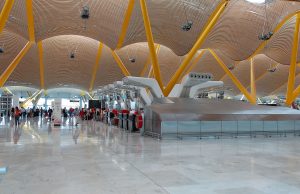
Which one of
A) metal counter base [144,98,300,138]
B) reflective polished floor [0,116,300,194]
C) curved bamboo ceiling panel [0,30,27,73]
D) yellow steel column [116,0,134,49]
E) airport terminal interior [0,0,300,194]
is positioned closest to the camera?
reflective polished floor [0,116,300,194]

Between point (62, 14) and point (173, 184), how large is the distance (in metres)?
23.7

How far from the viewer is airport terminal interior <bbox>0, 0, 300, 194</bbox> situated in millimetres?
6883

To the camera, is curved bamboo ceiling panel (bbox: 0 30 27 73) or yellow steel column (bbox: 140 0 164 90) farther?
curved bamboo ceiling panel (bbox: 0 30 27 73)

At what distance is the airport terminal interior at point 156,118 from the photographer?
6883mm

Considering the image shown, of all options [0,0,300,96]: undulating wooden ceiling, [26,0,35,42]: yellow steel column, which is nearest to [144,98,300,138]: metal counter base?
[0,0,300,96]: undulating wooden ceiling

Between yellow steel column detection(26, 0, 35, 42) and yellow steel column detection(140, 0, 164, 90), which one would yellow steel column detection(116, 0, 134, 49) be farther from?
yellow steel column detection(26, 0, 35, 42)

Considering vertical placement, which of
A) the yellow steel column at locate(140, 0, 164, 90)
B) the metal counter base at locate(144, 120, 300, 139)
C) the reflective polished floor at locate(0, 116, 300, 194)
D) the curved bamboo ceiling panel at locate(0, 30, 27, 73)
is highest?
the curved bamboo ceiling panel at locate(0, 30, 27, 73)

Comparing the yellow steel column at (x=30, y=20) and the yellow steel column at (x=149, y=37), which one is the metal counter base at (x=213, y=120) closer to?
the yellow steel column at (x=149, y=37)

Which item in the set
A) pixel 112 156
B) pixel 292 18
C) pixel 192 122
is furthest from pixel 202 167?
pixel 292 18

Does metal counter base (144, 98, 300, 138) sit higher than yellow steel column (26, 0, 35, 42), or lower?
lower

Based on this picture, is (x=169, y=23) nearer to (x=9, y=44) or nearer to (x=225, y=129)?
(x=225, y=129)

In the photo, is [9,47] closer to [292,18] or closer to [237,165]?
[292,18]

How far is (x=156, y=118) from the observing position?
17.4 m

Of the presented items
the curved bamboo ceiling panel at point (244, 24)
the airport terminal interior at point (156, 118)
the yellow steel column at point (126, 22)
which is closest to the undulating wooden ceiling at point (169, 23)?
the curved bamboo ceiling panel at point (244, 24)
